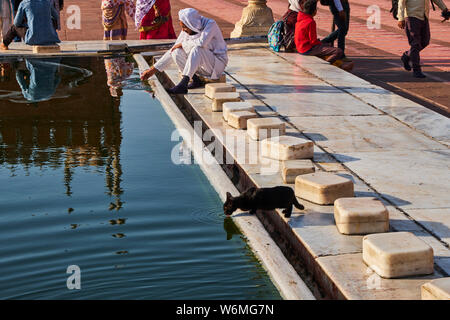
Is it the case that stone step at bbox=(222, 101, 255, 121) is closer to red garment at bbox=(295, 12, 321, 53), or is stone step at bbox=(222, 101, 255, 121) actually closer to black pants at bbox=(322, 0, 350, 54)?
red garment at bbox=(295, 12, 321, 53)

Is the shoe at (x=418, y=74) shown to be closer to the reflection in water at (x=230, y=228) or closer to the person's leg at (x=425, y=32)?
the person's leg at (x=425, y=32)

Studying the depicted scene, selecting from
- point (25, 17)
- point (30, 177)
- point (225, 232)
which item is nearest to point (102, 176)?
point (30, 177)

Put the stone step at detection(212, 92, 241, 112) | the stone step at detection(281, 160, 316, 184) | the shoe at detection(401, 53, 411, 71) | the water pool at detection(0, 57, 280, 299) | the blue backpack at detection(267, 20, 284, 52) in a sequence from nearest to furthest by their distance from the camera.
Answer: the water pool at detection(0, 57, 280, 299)
the stone step at detection(281, 160, 316, 184)
the stone step at detection(212, 92, 241, 112)
the shoe at detection(401, 53, 411, 71)
the blue backpack at detection(267, 20, 284, 52)

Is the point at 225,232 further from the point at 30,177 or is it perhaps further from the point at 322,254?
the point at 30,177

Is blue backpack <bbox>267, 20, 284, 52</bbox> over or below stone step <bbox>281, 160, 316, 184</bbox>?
over

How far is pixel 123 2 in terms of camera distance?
14.6 metres

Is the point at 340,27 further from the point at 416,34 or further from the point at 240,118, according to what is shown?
the point at 240,118

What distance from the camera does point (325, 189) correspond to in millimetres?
5973

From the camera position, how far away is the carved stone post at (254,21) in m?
15.2

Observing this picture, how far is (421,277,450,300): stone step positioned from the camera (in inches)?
167

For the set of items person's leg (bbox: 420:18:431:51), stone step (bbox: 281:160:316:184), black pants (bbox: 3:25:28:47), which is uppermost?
person's leg (bbox: 420:18:431:51)

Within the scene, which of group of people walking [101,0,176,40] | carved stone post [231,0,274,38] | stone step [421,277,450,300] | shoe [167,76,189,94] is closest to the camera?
stone step [421,277,450,300]

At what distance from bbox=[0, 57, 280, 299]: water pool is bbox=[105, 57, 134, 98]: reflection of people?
2.70ft

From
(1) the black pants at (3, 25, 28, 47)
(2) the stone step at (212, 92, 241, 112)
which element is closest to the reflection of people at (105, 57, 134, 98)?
(1) the black pants at (3, 25, 28, 47)
